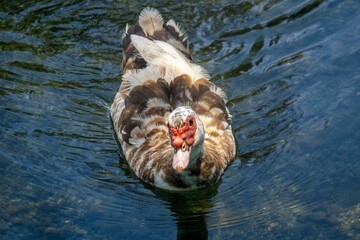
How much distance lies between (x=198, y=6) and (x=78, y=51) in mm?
2134

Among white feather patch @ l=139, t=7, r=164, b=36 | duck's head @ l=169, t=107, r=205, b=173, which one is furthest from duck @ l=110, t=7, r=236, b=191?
white feather patch @ l=139, t=7, r=164, b=36

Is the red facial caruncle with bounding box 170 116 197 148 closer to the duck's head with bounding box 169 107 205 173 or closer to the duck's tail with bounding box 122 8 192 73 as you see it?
the duck's head with bounding box 169 107 205 173

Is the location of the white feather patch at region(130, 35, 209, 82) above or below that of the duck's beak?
above

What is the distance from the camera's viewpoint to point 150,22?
35.8ft

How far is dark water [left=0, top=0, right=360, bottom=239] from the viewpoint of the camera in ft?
27.1

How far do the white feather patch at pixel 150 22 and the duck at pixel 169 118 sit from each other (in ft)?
0.42

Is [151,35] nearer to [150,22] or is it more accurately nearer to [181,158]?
[150,22]

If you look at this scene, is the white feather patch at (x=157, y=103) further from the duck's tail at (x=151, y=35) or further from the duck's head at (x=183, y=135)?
the duck's tail at (x=151, y=35)

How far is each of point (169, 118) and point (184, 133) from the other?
25cm

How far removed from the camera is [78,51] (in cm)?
1167

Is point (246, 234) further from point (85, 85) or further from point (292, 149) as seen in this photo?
point (85, 85)

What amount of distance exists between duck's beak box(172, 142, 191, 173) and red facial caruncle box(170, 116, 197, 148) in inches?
2.2

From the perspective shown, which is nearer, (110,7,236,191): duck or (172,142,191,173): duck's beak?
(172,142,191,173): duck's beak

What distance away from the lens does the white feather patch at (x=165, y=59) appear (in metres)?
9.83
